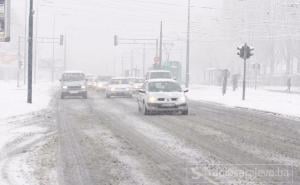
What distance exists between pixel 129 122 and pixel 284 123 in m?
5.09

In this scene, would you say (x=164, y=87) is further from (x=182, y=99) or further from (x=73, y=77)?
(x=73, y=77)

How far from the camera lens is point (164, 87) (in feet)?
85.1

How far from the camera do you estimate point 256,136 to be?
52.6 feet

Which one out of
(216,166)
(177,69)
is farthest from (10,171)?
(177,69)

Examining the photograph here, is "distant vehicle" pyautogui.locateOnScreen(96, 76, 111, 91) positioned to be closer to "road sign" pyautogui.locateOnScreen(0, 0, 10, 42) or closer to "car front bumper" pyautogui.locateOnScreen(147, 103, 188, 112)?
"road sign" pyautogui.locateOnScreen(0, 0, 10, 42)

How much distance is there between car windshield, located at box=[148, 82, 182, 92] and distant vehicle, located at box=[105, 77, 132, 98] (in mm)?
17752

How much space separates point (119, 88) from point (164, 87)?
1825cm

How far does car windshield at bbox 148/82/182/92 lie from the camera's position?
84.6 ft

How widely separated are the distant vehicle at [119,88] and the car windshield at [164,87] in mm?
17752

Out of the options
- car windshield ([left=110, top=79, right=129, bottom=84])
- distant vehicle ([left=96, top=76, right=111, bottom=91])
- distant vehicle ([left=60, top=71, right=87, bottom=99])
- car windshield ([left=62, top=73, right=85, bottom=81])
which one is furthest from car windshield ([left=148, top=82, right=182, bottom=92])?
distant vehicle ([left=96, top=76, right=111, bottom=91])

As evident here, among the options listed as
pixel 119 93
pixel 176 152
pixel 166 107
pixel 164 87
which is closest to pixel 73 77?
pixel 119 93

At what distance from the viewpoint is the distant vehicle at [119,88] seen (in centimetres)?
4384

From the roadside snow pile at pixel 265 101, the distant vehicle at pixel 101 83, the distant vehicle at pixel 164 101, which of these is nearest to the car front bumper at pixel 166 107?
the distant vehicle at pixel 164 101

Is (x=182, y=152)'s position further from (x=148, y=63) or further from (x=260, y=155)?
(x=148, y=63)
